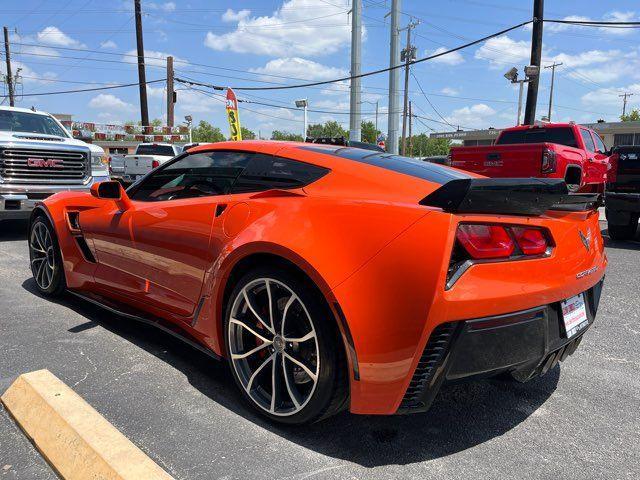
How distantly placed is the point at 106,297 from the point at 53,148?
5288 mm

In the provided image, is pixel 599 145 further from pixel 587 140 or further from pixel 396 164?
pixel 396 164

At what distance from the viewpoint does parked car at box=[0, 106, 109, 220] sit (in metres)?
7.39

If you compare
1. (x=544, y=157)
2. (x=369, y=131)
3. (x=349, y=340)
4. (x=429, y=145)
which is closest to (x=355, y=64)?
(x=544, y=157)

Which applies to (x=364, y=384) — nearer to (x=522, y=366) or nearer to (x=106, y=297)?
(x=522, y=366)

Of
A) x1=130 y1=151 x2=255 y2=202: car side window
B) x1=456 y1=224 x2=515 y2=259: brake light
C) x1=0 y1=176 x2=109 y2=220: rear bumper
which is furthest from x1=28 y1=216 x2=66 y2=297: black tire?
Answer: x1=456 y1=224 x2=515 y2=259: brake light

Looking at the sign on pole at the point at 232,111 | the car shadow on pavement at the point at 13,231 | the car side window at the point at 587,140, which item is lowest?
the car shadow on pavement at the point at 13,231

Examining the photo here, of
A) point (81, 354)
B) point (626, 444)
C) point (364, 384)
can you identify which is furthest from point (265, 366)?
point (626, 444)

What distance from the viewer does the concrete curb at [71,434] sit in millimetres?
1948

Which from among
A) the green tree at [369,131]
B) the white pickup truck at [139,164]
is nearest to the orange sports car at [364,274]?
the white pickup truck at [139,164]

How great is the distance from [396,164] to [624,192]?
6871 millimetres

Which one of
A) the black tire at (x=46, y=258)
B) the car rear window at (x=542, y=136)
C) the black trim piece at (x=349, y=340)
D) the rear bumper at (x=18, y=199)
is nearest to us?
the black trim piece at (x=349, y=340)

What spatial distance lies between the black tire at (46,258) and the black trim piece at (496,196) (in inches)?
133

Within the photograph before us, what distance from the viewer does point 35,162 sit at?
7.72 meters

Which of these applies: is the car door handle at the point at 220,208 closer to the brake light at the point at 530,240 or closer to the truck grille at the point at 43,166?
the brake light at the point at 530,240
